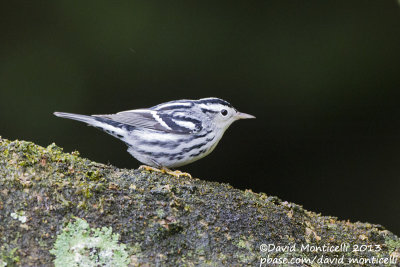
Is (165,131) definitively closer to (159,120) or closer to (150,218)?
(159,120)

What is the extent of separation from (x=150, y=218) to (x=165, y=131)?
243 centimetres

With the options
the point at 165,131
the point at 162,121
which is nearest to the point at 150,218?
the point at 165,131

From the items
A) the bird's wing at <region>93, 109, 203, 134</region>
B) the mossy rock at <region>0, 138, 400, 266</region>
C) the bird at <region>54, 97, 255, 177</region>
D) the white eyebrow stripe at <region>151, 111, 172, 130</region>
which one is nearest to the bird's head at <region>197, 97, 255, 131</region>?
the bird at <region>54, 97, 255, 177</region>

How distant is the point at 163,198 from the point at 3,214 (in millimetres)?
1013

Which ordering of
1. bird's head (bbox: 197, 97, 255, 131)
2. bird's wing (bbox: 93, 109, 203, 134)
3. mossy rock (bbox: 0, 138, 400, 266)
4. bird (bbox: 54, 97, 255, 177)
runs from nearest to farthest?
mossy rock (bbox: 0, 138, 400, 266) < bird (bbox: 54, 97, 255, 177) < bird's wing (bbox: 93, 109, 203, 134) < bird's head (bbox: 197, 97, 255, 131)

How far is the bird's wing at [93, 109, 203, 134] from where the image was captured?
18.8 feet

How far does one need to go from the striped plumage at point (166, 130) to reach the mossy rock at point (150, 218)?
1568 mm

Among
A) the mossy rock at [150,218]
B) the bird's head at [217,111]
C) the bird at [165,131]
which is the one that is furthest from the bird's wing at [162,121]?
the mossy rock at [150,218]

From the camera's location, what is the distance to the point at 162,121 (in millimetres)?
5832

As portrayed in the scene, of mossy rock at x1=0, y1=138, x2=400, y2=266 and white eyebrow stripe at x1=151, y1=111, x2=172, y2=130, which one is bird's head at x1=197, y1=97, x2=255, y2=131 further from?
mossy rock at x1=0, y1=138, x2=400, y2=266

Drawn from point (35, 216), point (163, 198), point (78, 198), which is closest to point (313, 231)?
point (163, 198)

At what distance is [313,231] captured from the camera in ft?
12.7

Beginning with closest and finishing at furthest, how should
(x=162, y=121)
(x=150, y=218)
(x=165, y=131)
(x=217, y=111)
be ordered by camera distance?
(x=150, y=218), (x=165, y=131), (x=162, y=121), (x=217, y=111)

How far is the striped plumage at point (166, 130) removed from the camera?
564 cm
